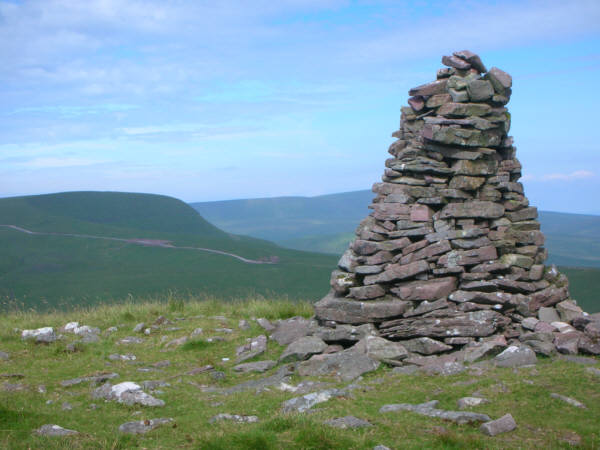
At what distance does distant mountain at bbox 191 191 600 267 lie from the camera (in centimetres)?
8431

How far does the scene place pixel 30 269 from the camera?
4159cm

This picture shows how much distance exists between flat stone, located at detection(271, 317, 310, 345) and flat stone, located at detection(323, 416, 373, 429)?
655 centimetres

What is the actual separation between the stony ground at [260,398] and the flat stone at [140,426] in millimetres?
29

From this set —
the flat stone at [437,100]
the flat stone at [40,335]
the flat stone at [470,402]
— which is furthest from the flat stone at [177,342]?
the flat stone at [437,100]

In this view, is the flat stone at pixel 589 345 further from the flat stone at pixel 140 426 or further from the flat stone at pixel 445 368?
the flat stone at pixel 140 426

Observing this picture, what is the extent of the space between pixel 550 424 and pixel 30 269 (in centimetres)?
4147

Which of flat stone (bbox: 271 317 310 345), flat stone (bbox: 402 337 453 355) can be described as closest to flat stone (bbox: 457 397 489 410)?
flat stone (bbox: 402 337 453 355)

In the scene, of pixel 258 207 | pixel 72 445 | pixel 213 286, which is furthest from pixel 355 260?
pixel 258 207

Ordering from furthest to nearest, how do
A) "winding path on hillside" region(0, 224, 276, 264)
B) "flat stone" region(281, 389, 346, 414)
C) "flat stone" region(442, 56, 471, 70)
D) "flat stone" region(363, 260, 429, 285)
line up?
"winding path on hillside" region(0, 224, 276, 264) → "flat stone" region(442, 56, 471, 70) → "flat stone" region(363, 260, 429, 285) → "flat stone" region(281, 389, 346, 414)

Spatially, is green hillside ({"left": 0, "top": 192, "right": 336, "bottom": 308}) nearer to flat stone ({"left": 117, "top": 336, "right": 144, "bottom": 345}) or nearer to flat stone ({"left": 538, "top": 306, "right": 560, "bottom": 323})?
flat stone ({"left": 117, "top": 336, "right": 144, "bottom": 345})

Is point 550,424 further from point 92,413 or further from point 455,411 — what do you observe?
point 92,413

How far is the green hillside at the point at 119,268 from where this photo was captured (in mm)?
33062

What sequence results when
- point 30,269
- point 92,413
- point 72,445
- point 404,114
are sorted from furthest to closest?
point 30,269, point 404,114, point 92,413, point 72,445

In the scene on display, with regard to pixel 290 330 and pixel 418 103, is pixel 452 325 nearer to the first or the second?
pixel 290 330
